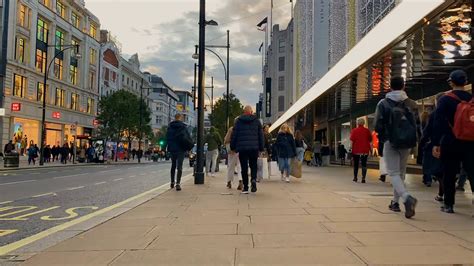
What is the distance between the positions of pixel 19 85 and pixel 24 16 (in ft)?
22.8

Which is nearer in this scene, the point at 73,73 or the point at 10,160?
the point at 10,160

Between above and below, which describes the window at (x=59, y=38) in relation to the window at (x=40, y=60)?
above

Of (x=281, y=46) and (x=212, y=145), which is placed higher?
(x=281, y=46)

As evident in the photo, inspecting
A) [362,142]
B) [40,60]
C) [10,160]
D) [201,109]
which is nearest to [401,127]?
[362,142]

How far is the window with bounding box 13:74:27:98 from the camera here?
40.6 m

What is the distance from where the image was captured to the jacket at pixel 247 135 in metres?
9.19

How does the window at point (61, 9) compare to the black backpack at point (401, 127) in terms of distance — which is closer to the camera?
the black backpack at point (401, 127)

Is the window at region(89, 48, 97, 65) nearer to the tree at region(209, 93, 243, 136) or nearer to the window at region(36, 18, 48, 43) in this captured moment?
the window at region(36, 18, 48, 43)

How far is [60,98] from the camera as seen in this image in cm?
5047

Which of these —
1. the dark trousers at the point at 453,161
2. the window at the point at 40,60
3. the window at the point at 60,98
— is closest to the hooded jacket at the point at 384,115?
the dark trousers at the point at 453,161

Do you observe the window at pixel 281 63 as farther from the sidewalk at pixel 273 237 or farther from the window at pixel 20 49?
the sidewalk at pixel 273 237

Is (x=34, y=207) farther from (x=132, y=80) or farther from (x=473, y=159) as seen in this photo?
(x=132, y=80)

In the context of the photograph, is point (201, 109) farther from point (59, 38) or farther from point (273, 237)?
point (59, 38)

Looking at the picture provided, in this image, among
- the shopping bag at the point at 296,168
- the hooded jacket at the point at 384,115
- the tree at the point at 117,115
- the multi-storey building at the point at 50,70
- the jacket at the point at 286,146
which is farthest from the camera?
the tree at the point at 117,115
